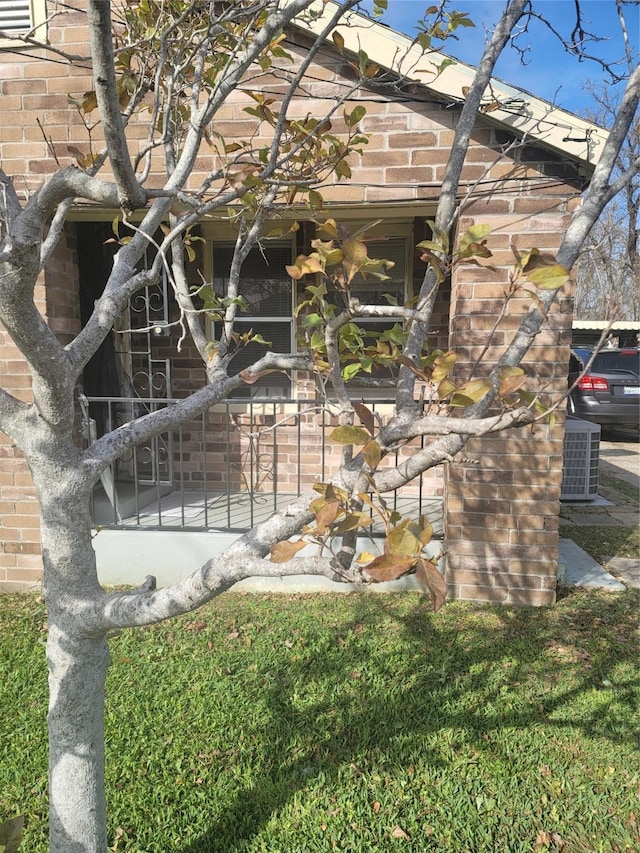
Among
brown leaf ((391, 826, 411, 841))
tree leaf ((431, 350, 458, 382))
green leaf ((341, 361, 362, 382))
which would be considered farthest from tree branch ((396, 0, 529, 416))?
brown leaf ((391, 826, 411, 841))

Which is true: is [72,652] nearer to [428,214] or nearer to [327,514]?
[327,514]

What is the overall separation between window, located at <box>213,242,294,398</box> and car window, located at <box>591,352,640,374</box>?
8.48 m

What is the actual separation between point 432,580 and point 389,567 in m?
0.08

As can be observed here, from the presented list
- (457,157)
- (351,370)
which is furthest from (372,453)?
(457,157)

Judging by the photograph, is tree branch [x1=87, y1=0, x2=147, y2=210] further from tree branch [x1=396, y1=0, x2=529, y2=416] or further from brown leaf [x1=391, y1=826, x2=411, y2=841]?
brown leaf [x1=391, y1=826, x2=411, y2=841]

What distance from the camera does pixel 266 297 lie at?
6164 millimetres

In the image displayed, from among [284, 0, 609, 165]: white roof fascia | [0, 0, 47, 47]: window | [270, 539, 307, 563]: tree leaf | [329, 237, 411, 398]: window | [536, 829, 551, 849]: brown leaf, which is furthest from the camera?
[329, 237, 411, 398]: window

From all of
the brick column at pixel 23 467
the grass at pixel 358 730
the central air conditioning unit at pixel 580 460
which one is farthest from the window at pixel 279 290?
the grass at pixel 358 730

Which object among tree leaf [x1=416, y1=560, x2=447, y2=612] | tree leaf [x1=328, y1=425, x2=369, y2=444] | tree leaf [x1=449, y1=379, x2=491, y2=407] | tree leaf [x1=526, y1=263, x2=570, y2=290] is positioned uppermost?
tree leaf [x1=526, y1=263, x2=570, y2=290]

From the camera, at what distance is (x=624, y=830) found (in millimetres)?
2330

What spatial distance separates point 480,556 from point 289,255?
360cm

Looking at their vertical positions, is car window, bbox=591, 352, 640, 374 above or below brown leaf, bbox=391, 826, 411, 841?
above

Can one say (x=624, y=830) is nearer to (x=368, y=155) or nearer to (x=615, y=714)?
(x=615, y=714)

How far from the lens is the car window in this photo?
1215 centimetres
